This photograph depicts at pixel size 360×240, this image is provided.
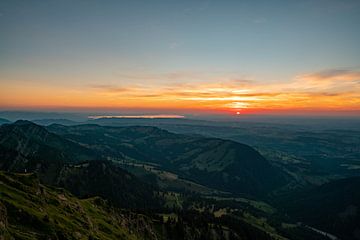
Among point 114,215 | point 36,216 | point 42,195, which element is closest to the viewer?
point 36,216

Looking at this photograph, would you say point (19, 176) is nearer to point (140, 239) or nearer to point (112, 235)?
point (112, 235)

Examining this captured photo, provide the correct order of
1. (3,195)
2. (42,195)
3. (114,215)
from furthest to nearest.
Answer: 1. (114,215)
2. (42,195)
3. (3,195)

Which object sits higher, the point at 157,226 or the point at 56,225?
the point at 56,225

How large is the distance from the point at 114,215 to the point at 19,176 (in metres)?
60.5

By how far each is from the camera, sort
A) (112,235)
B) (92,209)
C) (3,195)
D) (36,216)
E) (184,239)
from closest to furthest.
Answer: (36,216) < (3,195) < (112,235) < (92,209) < (184,239)

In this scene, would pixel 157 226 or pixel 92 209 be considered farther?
pixel 157 226

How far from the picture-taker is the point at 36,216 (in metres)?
78.5

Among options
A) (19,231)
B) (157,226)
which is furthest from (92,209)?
(19,231)

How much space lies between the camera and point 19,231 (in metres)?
68.9

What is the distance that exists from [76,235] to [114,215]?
81049 mm

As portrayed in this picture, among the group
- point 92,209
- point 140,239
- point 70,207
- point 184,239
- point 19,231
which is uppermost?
point 19,231

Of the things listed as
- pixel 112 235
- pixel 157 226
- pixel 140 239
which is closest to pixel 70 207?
pixel 112 235

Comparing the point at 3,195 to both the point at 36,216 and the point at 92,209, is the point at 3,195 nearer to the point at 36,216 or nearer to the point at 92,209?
the point at 36,216

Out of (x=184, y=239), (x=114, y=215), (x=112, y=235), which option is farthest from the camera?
(x=184, y=239)
